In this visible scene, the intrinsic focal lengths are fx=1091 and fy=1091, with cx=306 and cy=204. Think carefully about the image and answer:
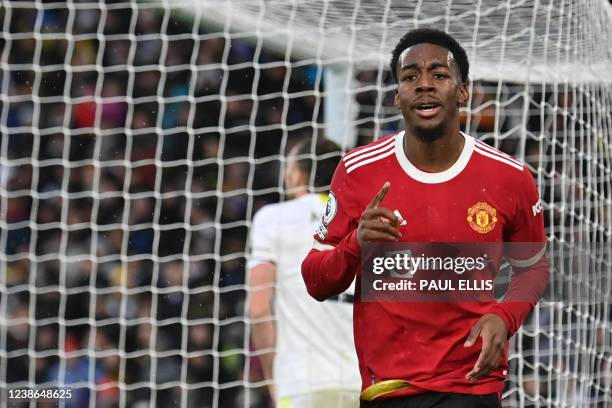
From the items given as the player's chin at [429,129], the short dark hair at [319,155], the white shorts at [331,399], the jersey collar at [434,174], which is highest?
the short dark hair at [319,155]

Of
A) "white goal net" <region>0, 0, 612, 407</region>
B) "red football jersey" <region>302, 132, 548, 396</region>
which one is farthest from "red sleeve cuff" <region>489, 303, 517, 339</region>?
"white goal net" <region>0, 0, 612, 407</region>

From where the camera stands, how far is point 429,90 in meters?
2.62

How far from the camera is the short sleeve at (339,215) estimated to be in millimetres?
2643

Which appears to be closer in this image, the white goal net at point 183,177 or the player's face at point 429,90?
the player's face at point 429,90

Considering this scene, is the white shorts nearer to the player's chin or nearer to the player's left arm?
the player's left arm

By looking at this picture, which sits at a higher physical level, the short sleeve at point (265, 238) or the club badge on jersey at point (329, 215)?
the short sleeve at point (265, 238)

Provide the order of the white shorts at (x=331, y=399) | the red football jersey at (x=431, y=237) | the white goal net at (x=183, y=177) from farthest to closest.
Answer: the white goal net at (x=183, y=177)
the white shorts at (x=331, y=399)
the red football jersey at (x=431, y=237)

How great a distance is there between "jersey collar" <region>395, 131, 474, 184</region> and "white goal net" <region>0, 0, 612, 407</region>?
2276mm

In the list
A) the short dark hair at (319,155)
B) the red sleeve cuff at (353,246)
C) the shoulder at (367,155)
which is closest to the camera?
the red sleeve cuff at (353,246)

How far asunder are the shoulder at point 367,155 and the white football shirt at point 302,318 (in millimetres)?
1586

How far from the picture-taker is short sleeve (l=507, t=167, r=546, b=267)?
105 inches

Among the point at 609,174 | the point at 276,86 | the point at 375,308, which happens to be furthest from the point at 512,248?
the point at 276,86

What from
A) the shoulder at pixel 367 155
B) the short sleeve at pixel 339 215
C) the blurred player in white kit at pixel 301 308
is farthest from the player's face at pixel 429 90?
the blurred player in white kit at pixel 301 308

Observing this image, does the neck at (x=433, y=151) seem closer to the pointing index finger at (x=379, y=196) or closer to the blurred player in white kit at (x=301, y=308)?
the pointing index finger at (x=379, y=196)
